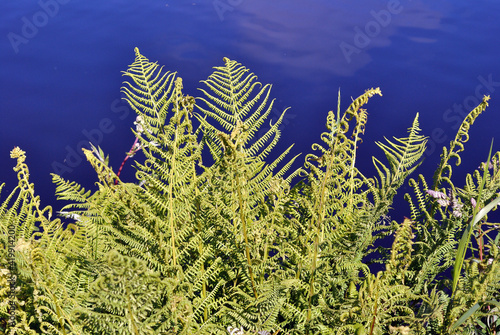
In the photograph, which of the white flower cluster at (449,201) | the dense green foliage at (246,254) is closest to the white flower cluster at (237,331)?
the dense green foliage at (246,254)

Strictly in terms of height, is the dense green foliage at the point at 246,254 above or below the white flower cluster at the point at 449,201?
below

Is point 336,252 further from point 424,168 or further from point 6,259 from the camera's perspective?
point 424,168

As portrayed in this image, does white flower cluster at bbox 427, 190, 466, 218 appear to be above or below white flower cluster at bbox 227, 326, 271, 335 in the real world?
above

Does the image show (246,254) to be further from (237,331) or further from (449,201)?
(449,201)

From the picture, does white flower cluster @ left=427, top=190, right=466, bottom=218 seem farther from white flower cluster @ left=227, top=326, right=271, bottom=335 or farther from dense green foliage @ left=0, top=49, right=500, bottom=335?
white flower cluster @ left=227, top=326, right=271, bottom=335

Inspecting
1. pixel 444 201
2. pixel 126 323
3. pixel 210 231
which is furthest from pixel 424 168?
pixel 126 323

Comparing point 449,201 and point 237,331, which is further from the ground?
point 449,201

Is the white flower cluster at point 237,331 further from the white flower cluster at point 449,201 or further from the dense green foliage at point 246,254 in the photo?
the white flower cluster at point 449,201

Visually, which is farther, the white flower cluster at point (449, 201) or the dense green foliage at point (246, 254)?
the white flower cluster at point (449, 201)

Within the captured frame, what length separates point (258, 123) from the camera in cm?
70

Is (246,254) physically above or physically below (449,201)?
below

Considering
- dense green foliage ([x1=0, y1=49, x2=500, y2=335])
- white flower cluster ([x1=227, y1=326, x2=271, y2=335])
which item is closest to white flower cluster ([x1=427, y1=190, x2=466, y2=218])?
dense green foliage ([x1=0, y1=49, x2=500, y2=335])

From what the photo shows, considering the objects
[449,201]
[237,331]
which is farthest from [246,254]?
[449,201]

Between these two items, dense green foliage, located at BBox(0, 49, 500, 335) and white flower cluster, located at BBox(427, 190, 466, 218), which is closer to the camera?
dense green foliage, located at BBox(0, 49, 500, 335)
